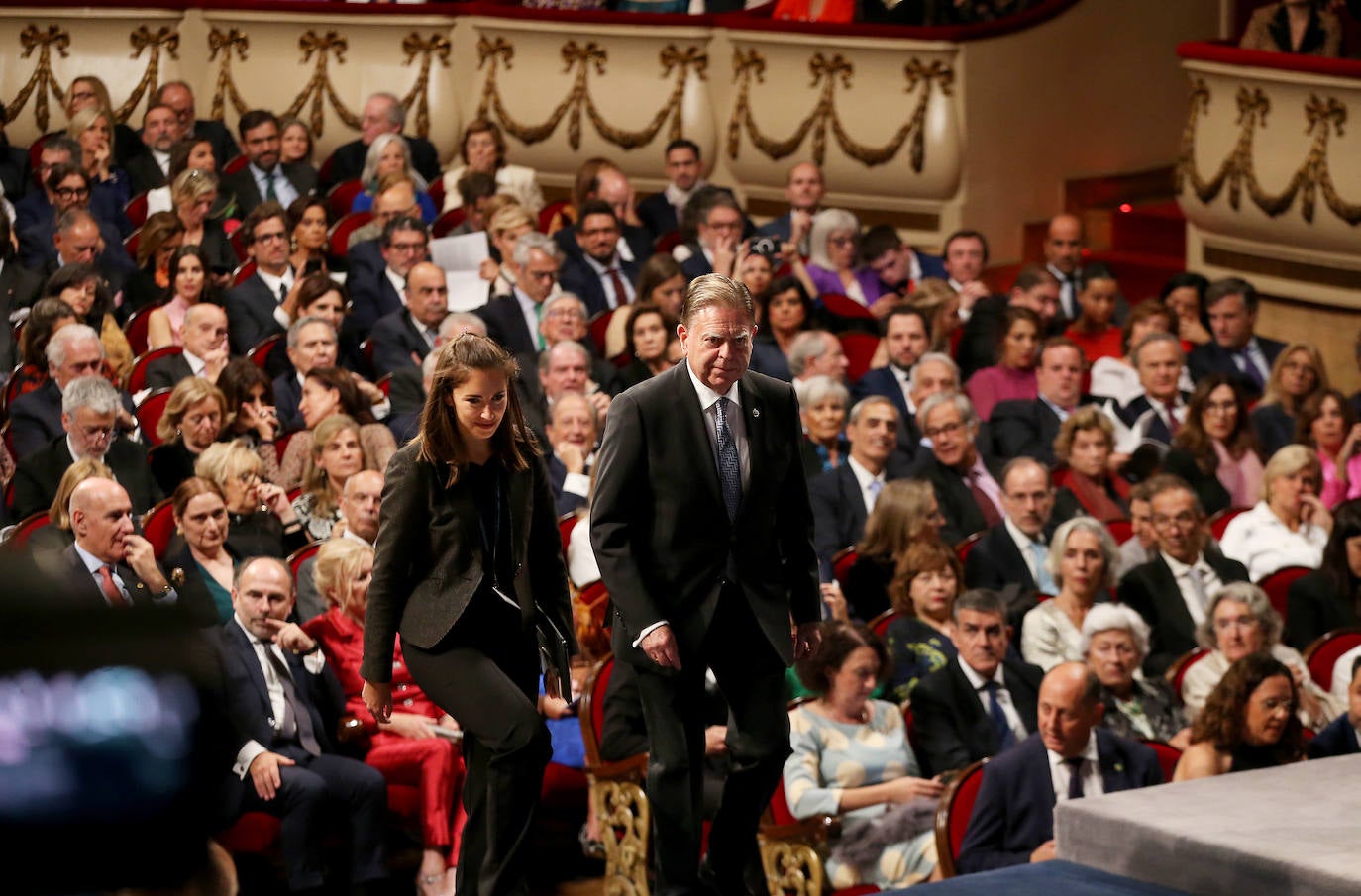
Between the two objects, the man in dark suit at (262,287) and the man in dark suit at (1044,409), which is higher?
the man in dark suit at (262,287)

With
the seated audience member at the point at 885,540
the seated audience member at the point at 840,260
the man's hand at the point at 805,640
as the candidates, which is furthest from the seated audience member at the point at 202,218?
the man's hand at the point at 805,640

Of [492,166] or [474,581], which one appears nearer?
[474,581]

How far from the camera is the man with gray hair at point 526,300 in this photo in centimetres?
561

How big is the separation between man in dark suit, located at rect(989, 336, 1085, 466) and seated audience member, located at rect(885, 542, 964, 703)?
1282mm

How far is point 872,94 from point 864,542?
3.86 metres

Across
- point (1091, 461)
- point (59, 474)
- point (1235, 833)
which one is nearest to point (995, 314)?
point (1091, 461)

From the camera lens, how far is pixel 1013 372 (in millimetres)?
5852

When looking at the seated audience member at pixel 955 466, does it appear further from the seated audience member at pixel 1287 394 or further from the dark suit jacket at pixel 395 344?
the dark suit jacket at pixel 395 344

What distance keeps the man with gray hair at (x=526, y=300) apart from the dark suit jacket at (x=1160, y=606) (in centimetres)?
202

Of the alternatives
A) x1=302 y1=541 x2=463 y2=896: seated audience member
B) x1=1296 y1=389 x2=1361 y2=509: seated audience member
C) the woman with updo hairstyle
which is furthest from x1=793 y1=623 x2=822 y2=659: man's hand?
x1=1296 y1=389 x2=1361 y2=509: seated audience member

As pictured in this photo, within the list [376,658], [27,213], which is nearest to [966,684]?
[376,658]

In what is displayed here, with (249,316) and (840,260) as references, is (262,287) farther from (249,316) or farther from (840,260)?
(840,260)

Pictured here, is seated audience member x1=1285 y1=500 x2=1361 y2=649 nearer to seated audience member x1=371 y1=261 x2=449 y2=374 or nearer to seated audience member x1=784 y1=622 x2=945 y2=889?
seated audience member x1=784 y1=622 x2=945 y2=889

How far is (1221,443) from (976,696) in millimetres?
1964
